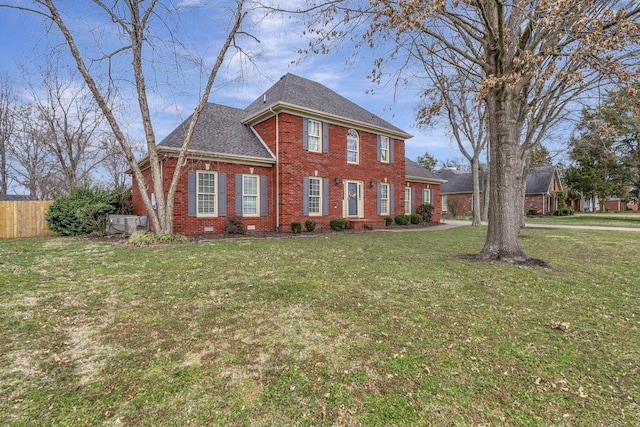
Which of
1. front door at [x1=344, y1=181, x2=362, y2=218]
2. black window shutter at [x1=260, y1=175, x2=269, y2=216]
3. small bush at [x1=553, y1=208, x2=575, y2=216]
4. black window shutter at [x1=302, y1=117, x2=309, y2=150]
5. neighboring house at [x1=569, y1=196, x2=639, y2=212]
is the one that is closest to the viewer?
black window shutter at [x1=260, y1=175, x2=269, y2=216]

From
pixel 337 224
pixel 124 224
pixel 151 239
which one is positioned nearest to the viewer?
pixel 151 239

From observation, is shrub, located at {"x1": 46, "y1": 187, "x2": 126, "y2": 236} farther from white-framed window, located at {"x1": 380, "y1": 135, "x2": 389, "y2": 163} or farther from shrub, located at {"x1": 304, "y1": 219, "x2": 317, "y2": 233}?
white-framed window, located at {"x1": 380, "y1": 135, "x2": 389, "y2": 163}

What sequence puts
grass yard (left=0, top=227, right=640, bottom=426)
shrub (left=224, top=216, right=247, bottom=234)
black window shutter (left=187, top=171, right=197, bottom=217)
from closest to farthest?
1. grass yard (left=0, top=227, right=640, bottom=426)
2. black window shutter (left=187, top=171, right=197, bottom=217)
3. shrub (left=224, top=216, right=247, bottom=234)

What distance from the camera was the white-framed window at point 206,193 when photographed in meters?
12.1

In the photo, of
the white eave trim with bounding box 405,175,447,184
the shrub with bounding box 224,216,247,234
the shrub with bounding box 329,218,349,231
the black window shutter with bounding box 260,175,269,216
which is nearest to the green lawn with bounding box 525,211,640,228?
the white eave trim with bounding box 405,175,447,184

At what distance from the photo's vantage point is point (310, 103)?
14641 millimetres

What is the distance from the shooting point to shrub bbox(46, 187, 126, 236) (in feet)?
40.9

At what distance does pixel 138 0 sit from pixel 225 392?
39.7 ft

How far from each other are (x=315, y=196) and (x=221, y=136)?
501cm

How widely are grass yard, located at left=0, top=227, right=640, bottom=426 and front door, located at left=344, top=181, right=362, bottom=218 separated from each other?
Answer: 34.0ft

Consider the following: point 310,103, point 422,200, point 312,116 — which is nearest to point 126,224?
point 312,116

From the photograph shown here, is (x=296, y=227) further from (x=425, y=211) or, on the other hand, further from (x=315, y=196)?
(x=425, y=211)

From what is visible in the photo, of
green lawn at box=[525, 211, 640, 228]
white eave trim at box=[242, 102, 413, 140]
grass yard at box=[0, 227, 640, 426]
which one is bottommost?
grass yard at box=[0, 227, 640, 426]

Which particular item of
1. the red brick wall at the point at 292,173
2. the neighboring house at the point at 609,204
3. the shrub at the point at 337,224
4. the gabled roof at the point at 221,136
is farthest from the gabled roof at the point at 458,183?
the gabled roof at the point at 221,136
